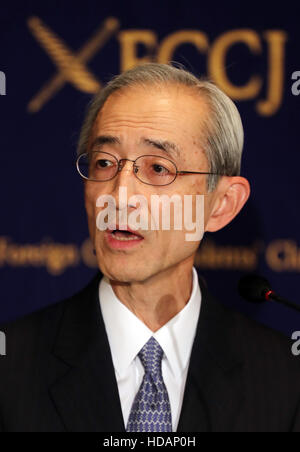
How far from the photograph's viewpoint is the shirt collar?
1689mm

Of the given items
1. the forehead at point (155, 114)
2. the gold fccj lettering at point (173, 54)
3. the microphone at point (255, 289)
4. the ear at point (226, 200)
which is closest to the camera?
the microphone at point (255, 289)

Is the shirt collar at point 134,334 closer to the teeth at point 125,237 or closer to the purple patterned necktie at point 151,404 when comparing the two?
the purple patterned necktie at point 151,404

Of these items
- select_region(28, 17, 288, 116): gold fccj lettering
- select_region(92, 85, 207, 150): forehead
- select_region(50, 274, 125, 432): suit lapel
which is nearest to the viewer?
select_region(50, 274, 125, 432): suit lapel

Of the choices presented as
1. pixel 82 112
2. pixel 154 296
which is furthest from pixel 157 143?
pixel 82 112

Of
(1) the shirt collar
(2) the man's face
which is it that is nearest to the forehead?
(2) the man's face

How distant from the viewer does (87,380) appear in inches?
63.6

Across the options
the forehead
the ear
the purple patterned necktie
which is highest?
the forehead

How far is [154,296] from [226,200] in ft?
1.28

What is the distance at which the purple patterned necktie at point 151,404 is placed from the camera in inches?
63.1

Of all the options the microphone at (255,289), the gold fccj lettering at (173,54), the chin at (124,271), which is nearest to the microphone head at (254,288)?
the microphone at (255,289)

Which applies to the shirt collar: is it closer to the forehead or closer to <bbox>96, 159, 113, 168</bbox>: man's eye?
<bbox>96, 159, 113, 168</bbox>: man's eye

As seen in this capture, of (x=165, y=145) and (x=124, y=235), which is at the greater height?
(x=165, y=145)

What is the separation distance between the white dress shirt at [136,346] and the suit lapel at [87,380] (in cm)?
3

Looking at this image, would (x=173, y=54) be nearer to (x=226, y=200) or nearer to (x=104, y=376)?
(x=226, y=200)
